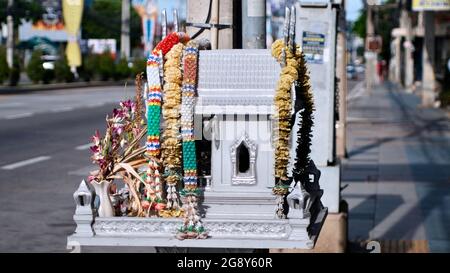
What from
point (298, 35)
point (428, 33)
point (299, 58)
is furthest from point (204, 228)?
point (428, 33)

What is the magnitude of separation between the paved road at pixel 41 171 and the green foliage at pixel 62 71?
80.9ft

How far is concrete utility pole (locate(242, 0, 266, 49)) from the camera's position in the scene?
596cm

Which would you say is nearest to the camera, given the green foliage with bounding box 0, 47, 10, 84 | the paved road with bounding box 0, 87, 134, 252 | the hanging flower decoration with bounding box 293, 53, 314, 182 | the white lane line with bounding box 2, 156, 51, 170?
the hanging flower decoration with bounding box 293, 53, 314, 182

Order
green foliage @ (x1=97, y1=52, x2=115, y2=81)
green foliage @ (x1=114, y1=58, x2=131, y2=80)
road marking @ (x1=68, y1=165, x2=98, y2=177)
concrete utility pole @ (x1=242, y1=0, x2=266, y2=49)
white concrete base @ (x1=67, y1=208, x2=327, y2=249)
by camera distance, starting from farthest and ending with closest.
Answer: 1. green foliage @ (x1=114, y1=58, x2=131, y2=80)
2. green foliage @ (x1=97, y1=52, x2=115, y2=81)
3. road marking @ (x1=68, y1=165, x2=98, y2=177)
4. concrete utility pole @ (x1=242, y1=0, x2=266, y2=49)
5. white concrete base @ (x1=67, y1=208, x2=327, y2=249)

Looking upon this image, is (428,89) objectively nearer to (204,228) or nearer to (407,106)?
(407,106)

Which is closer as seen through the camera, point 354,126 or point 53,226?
point 53,226

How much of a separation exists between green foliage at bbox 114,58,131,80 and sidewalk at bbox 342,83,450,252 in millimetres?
38649

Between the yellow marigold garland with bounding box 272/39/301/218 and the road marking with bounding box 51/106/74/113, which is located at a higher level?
the yellow marigold garland with bounding box 272/39/301/218

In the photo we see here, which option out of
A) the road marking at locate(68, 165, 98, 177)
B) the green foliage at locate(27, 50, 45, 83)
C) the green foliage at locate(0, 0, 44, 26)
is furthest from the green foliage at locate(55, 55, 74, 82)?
the road marking at locate(68, 165, 98, 177)

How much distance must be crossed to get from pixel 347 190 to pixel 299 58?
9.62 metres

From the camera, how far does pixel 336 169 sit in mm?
9586

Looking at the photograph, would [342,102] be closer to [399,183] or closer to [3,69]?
[399,183]

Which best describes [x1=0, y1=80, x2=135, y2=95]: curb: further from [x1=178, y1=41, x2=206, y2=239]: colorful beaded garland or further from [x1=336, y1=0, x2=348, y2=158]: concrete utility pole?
[x1=178, y1=41, x2=206, y2=239]: colorful beaded garland

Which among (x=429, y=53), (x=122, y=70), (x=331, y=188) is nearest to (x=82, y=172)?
(x=331, y=188)
